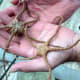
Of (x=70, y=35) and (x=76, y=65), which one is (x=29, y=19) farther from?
(x=76, y=65)

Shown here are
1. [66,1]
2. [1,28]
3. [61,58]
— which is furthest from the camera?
[66,1]

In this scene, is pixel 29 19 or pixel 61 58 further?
pixel 29 19

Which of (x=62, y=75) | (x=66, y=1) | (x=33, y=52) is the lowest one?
(x=62, y=75)

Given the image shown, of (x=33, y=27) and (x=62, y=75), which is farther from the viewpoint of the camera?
(x=62, y=75)

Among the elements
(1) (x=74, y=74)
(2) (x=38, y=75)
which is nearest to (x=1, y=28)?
(2) (x=38, y=75)

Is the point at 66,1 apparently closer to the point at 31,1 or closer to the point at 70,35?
the point at 31,1

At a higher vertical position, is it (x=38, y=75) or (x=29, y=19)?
(x=29, y=19)

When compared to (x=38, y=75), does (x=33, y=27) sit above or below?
above

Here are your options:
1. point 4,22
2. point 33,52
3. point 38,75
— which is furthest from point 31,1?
point 38,75

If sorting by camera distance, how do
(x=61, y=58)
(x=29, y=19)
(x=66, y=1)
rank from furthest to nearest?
(x=66, y=1)
(x=29, y=19)
(x=61, y=58)
